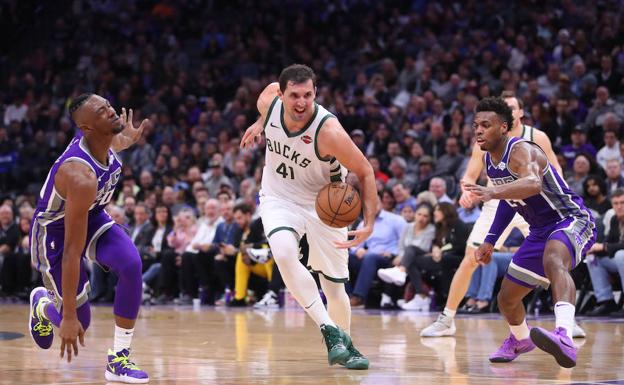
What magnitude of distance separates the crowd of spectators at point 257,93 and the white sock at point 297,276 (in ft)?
18.9

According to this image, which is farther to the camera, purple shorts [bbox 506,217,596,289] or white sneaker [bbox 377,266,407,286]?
white sneaker [bbox 377,266,407,286]

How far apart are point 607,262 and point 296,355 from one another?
5.16 m

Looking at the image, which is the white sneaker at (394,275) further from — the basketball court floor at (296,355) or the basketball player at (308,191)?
the basketball player at (308,191)

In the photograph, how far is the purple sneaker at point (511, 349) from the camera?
6.71 m

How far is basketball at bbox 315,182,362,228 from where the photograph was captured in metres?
6.16

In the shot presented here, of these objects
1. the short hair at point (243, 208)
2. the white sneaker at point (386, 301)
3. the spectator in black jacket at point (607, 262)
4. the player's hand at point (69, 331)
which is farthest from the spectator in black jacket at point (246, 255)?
the player's hand at point (69, 331)

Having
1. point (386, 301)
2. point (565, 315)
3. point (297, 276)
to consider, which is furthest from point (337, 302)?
point (386, 301)

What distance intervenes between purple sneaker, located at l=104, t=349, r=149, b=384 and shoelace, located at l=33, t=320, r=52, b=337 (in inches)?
36.4

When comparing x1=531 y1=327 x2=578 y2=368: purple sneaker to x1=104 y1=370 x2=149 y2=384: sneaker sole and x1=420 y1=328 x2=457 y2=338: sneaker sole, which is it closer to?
x1=104 y1=370 x2=149 y2=384: sneaker sole

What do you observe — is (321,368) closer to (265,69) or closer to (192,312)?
(192,312)

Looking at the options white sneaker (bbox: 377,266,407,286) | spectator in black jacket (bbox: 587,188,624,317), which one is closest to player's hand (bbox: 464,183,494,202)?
spectator in black jacket (bbox: 587,188,624,317)

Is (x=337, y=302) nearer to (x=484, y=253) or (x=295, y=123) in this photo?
(x=484, y=253)

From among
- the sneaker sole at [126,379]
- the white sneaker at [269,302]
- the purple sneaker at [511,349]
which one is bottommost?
the white sneaker at [269,302]

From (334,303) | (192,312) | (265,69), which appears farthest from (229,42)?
(334,303)
